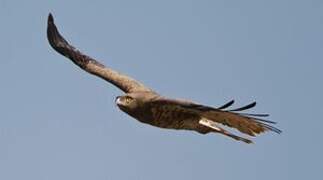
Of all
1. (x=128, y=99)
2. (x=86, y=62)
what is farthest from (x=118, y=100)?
(x=86, y=62)

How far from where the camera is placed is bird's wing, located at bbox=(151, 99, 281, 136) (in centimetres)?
1234

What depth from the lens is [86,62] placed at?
17.7 metres

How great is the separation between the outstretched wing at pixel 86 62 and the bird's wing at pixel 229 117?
2.83 metres

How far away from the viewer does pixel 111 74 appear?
1698cm

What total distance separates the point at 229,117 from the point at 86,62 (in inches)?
223

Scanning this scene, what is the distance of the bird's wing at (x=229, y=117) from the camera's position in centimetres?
1234

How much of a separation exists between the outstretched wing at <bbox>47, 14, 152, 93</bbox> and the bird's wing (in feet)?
9.29

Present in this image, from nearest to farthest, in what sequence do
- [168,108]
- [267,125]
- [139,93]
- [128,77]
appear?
[267,125] < [168,108] < [139,93] < [128,77]

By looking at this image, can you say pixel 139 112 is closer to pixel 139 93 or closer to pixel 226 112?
pixel 139 93

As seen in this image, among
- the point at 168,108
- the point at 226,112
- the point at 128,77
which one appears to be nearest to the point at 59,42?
the point at 128,77

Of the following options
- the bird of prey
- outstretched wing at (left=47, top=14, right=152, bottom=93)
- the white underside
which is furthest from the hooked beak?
outstretched wing at (left=47, top=14, right=152, bottom=93)

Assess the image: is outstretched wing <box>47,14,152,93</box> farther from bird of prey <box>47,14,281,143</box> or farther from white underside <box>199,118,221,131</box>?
white underside <box>199,118,221,131</box>

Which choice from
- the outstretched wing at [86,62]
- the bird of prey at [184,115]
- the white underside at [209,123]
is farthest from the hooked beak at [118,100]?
the outstretched wing at [86,62]

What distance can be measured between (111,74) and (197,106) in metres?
4.43
